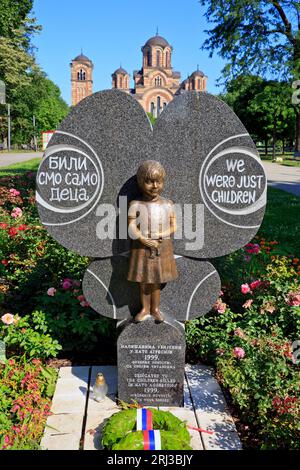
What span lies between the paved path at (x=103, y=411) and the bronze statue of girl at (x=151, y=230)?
43.7 inches

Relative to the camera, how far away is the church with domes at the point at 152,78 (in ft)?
260

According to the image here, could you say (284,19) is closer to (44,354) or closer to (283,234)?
(283,234)

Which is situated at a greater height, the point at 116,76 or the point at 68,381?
the point at 116,76

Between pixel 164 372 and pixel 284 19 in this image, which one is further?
pixel 284 19

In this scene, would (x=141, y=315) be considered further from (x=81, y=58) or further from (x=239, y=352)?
(x=81, y=58)

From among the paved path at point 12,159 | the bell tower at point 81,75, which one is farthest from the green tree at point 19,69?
the bell tower at point 81,75

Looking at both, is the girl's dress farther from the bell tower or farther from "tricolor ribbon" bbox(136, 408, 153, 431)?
the bell tower

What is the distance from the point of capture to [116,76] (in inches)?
3457

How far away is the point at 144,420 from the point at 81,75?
8936cm

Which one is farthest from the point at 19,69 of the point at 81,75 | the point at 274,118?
the point at 81,75

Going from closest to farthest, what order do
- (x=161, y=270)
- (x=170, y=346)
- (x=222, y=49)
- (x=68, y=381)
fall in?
(x=161, y=270) < (x=170, y=346) < (x=68, y=381) < (x=222, y=49)
